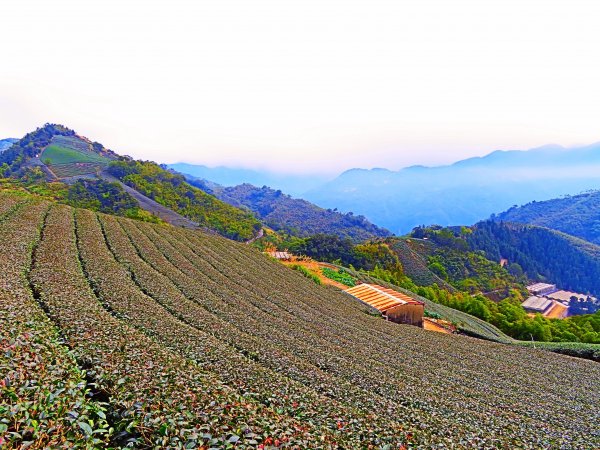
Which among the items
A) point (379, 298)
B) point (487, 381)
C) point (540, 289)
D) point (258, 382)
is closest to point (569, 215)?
point (540, 289)

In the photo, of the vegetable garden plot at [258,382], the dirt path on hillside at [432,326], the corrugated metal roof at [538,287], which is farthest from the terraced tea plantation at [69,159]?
the corrugated metal roof at [538,287]

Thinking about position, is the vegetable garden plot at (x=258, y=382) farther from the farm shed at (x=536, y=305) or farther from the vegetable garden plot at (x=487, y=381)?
the farm shed at (x=536, y=305)

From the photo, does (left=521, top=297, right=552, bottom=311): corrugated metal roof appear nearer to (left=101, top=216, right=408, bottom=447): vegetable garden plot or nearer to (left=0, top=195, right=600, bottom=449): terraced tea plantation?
(left=0, top=195, right=600, bottom=449): terraced tea plantation

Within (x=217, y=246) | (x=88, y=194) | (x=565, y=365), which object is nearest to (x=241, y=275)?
(x=217, y=246)

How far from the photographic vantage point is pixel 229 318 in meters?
11.8

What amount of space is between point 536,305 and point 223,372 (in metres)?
80.1

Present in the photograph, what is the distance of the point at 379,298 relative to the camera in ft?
82.6

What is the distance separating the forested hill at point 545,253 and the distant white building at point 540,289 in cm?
690

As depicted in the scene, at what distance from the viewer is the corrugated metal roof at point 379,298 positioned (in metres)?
23.6

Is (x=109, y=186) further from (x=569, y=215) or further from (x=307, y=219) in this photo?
(x=569, y=215)

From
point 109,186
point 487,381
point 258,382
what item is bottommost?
point 487,381

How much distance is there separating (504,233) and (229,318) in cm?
11930

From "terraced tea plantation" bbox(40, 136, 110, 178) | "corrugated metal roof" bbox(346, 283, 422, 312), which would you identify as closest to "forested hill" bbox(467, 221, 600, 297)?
"corrugated metal roof" bbox(346, 283, 422, 312)

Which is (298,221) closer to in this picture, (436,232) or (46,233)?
(436,232)
